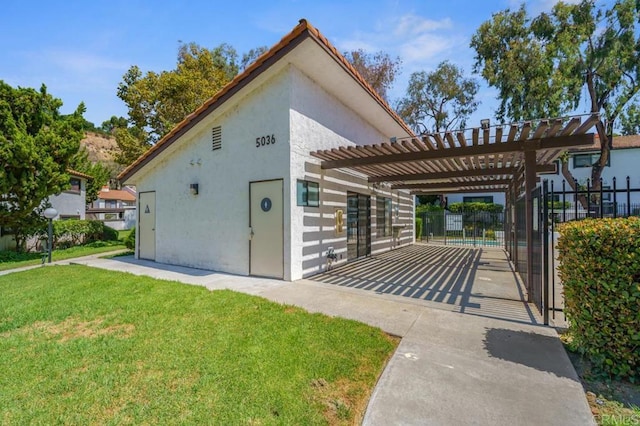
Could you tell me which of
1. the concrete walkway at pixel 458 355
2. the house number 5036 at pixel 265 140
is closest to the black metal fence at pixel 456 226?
the concrete walkway at pixel 458 355

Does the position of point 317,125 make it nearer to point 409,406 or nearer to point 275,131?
point 275,131

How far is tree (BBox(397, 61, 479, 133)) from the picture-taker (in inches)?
1008

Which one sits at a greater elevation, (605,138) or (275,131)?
(605,138)

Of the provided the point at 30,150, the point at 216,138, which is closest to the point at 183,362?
the point at 216,138

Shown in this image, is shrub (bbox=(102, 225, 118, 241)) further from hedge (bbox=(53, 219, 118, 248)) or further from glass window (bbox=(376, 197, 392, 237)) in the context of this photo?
glass window (bbox=(376, 197, 392, 237))

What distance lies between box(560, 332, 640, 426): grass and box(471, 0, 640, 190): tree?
1839cm

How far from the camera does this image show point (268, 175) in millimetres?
7426

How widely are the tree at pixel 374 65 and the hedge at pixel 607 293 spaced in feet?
70.3

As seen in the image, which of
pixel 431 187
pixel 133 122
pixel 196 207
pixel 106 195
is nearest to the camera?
pixel 196 207

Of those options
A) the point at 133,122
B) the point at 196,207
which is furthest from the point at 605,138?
the point at 133,122

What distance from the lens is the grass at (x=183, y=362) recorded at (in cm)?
253

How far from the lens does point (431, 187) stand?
13469 mm

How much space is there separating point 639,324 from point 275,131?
678 centimetres

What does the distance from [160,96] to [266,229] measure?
1431 cm
